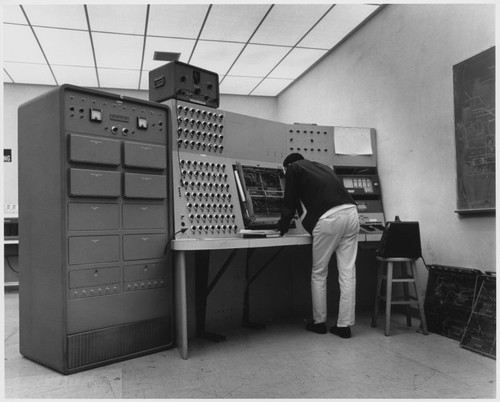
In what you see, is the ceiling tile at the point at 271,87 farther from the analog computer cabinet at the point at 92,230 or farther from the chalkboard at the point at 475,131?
the analog computer cabinet at the point at 92,230

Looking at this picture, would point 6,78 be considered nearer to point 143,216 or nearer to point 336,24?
point 336,24

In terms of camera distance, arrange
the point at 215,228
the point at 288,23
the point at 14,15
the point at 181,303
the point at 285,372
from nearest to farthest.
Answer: the point at 285,372 → the point at 181,303 → the point at 215,228 → the point at 14,15 → the point at 288,23

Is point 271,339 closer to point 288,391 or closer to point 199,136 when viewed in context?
point 288,391

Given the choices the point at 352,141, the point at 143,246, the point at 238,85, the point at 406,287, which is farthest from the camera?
the point at 238,85

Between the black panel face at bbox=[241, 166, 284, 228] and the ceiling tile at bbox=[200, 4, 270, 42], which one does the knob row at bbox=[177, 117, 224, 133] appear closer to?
the black panel face at bbox=[241, 166, 284, 228]

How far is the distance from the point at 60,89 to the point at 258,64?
137 inches

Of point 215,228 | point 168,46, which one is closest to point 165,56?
point 168,46

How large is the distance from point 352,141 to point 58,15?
9.82 feet

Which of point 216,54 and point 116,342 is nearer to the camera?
point 116,342

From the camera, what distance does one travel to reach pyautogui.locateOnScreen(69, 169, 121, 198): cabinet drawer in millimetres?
2490

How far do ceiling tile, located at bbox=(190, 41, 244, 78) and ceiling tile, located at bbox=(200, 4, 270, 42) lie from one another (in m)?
0.16

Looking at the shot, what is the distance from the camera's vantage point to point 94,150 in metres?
2.58

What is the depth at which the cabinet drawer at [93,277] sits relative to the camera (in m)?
2.48

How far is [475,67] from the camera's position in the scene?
9.93ft
